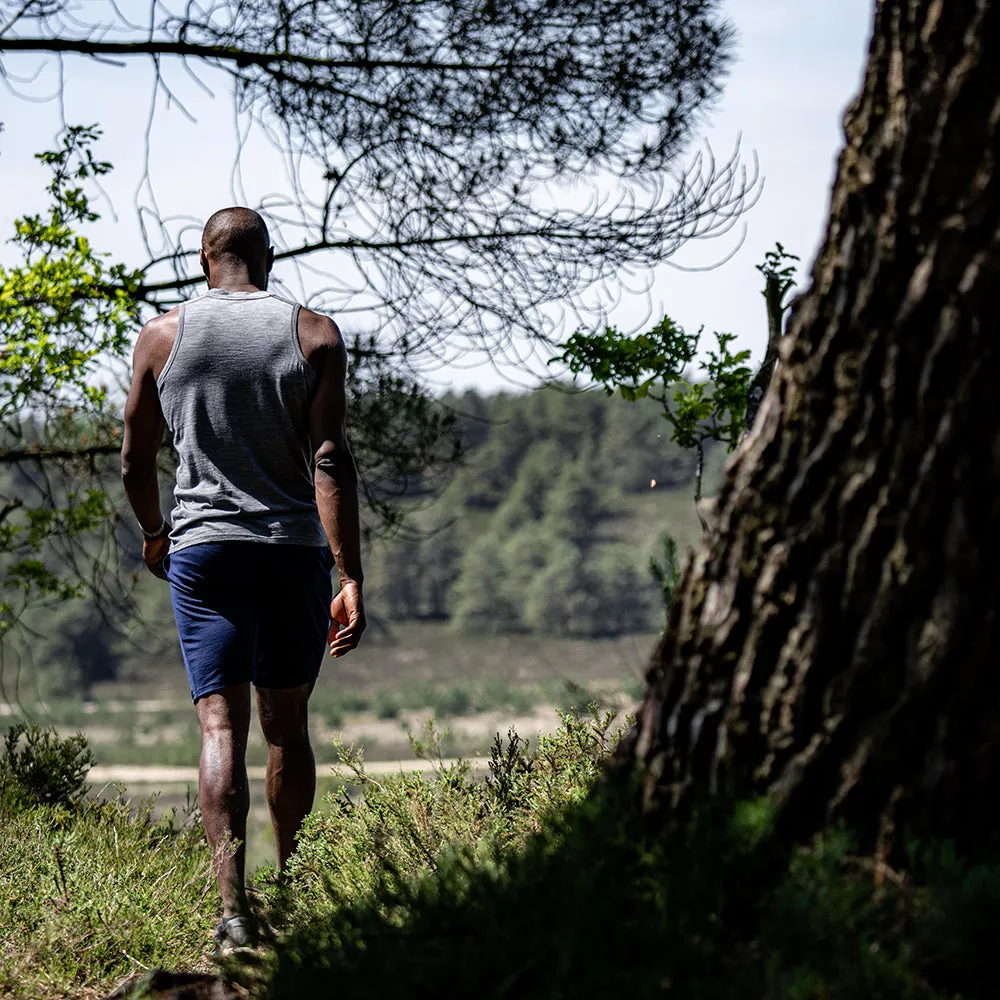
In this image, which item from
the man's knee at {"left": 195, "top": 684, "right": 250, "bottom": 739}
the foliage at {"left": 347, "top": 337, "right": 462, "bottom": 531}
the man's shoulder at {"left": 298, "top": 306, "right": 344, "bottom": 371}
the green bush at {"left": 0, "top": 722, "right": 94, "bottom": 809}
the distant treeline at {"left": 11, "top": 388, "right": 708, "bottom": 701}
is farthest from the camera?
the distant treeline at {"left": 11, "top": 388, "right": 708, "bottom": 701}

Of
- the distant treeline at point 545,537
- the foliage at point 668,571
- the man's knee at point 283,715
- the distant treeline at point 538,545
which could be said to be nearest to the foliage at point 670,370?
the foliage at point 668,571

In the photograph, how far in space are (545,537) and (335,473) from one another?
82.9 metres

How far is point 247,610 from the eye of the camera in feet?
9.73

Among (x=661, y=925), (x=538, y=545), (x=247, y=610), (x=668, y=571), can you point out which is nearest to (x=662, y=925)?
(x=661, y=925)

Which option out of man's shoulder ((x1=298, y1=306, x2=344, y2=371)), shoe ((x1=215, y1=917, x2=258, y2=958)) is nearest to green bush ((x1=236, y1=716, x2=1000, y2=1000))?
shoe ((x1=215, y1=917, x2=258, y2=958))

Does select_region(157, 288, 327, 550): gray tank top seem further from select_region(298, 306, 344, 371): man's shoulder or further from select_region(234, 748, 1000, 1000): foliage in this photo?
select_region(234, 748, 1000, 1000): foliage

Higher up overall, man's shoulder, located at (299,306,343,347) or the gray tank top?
man's shoulder, located at (299,306,343,347)

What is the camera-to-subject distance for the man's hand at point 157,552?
11.0ft

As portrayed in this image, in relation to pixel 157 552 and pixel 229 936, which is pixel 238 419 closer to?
pixel 157 552

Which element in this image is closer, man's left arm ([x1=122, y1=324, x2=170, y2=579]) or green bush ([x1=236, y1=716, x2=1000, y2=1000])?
green bush ([x1=236, y1=716, x2=1000, y2=1000])

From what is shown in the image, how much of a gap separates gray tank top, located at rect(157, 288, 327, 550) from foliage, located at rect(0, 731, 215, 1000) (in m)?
0.87

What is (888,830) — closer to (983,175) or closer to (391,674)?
(983,175)

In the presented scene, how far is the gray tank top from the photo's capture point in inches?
116

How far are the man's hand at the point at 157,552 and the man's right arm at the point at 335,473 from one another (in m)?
0.61
